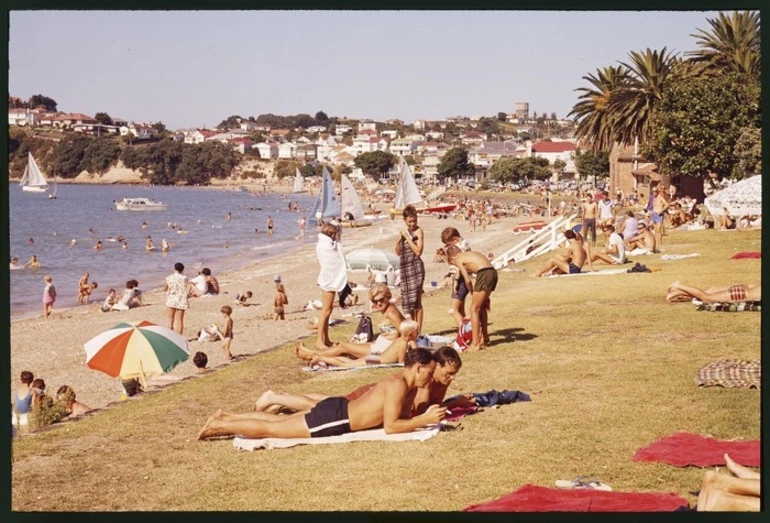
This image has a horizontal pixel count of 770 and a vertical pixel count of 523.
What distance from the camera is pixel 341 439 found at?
6.96m

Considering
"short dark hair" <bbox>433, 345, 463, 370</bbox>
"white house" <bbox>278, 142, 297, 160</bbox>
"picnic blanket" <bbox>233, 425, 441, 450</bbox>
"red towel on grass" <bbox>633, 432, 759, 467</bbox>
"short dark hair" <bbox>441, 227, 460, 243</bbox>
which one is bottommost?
"picnic blanket" <bbox>233, 425, 441, 450</bbox>

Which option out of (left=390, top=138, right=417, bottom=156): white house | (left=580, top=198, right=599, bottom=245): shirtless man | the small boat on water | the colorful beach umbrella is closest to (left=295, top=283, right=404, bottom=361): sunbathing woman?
the colorful beach umbrella

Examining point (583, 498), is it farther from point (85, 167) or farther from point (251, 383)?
point (85, 167)

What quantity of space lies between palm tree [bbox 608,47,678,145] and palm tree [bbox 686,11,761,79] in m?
1.53

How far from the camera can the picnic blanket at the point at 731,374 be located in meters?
7.79

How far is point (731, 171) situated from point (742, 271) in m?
13.6

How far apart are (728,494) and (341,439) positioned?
266 cm

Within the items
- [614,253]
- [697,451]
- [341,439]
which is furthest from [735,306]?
[614,253]

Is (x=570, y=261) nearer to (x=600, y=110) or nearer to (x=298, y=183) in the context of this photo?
(x=600, y=110)

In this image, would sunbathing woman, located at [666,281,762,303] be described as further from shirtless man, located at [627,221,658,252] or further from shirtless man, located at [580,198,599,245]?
shirtless man, located at [580,198,599,245]

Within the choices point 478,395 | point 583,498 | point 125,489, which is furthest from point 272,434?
point 583,498

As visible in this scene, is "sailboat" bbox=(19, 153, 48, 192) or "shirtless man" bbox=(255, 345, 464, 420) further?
"sailboat" bbox=(19, 153, 48, 192)

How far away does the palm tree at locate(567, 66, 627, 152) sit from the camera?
33781mm

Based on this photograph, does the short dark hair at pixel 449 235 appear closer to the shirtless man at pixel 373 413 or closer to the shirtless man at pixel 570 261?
the shirtless man at pixel 373 413
